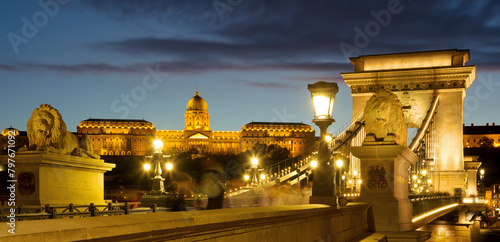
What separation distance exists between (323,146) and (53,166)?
585 cm

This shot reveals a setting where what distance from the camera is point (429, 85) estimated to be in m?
65.0

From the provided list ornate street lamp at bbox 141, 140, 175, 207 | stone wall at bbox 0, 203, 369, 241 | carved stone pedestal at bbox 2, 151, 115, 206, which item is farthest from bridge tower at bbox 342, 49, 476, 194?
stone wall at bbox 0, 203, 369, 241

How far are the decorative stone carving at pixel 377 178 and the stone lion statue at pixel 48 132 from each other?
6415mm

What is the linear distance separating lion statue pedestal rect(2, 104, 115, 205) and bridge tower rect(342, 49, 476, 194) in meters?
50.0

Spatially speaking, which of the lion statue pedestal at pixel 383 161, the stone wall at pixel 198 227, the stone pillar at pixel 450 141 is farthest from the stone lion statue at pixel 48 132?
the stone pillar at pixel 450 141

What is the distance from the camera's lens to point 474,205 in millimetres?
51344

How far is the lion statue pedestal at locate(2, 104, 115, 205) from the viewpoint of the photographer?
1382cm

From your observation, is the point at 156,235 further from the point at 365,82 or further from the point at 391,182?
the point at 365,82

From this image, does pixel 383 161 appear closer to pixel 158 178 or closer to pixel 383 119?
pixel 383 119

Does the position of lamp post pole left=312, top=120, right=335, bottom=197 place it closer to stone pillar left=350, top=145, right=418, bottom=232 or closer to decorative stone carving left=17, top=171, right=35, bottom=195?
stone pillar left=350, top=145, right=418, bottom=232

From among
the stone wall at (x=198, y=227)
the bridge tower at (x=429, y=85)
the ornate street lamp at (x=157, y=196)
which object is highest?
the bridge tower at (x=429, y=85)

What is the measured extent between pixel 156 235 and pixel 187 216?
58 cm

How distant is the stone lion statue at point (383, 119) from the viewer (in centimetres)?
1330

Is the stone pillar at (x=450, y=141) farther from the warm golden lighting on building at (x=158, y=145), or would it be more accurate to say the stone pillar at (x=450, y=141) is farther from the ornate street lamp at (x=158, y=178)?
the ornate street lamp at (x=158, y=178)
